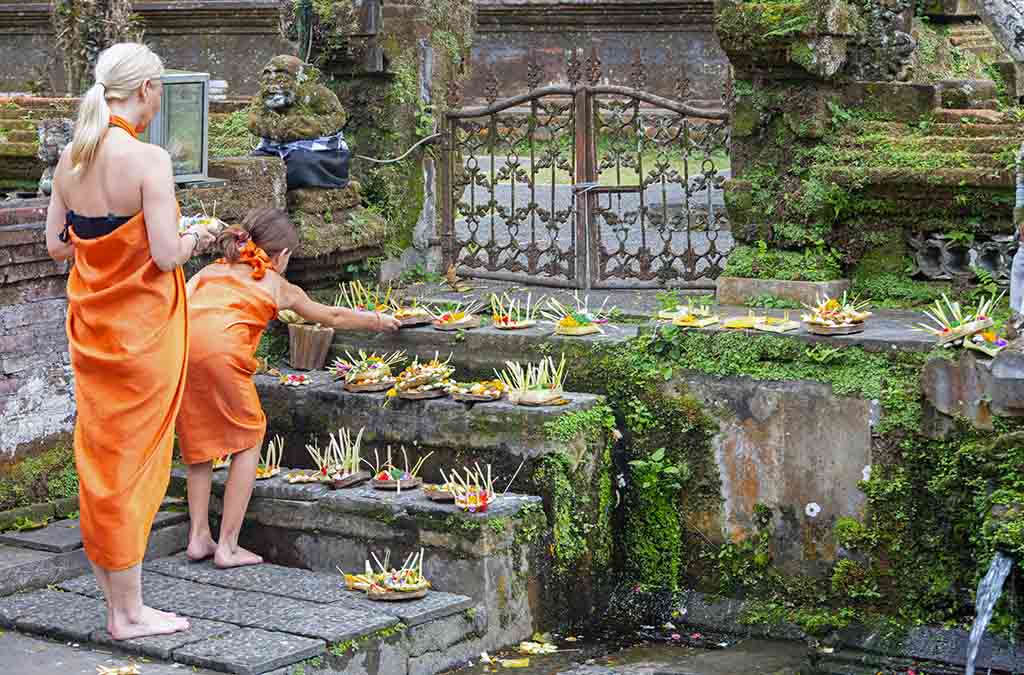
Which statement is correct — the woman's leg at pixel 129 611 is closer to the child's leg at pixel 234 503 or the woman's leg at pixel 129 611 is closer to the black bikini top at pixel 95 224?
the child's leg at pixel 234 503

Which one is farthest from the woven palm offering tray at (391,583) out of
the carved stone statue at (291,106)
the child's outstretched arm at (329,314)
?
the carved stone statue at (291,106)

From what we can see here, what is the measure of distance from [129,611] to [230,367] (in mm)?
1287

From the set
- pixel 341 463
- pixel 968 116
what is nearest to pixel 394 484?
pixel 341 463

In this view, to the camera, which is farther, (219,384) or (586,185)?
(586,185)

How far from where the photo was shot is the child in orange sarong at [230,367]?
7.20 metres

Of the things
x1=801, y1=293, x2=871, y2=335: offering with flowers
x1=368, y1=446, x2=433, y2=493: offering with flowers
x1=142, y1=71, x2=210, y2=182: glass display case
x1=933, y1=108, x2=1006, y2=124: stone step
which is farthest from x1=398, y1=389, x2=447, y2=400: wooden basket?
x1=933, y1=108, x2=1006, y2=124: stone step

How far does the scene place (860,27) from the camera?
351 inches

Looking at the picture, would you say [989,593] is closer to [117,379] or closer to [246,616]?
[246,616]

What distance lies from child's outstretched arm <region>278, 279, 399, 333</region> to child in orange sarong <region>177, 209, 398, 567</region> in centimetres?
1

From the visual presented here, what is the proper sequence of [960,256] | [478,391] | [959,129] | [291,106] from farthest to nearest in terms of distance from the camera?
[291,106], [959,129], [960,256], [478,391]

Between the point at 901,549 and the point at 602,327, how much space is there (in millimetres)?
1965

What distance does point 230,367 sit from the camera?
283 inches

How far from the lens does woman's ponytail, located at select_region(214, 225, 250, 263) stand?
24.4 ft

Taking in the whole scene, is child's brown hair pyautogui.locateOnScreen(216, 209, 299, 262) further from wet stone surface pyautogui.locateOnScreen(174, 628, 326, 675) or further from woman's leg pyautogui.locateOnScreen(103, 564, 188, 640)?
wet stone surface pyautogui.locateOnScreen(174, 628, 326, 675)
